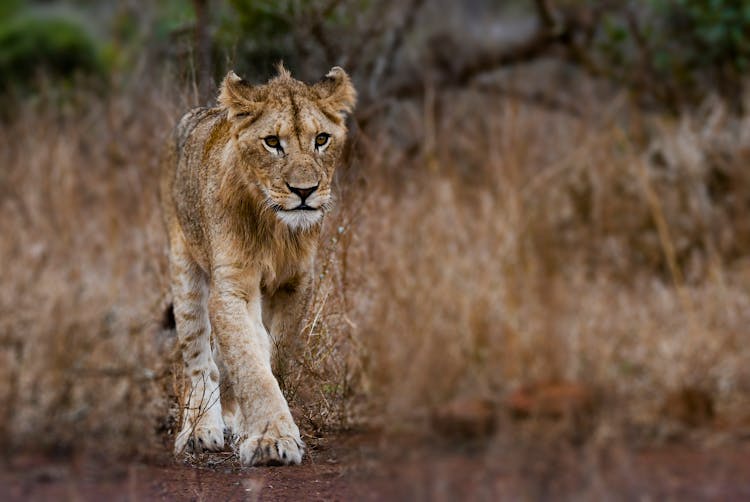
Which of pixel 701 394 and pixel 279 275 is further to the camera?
pixel 701 394

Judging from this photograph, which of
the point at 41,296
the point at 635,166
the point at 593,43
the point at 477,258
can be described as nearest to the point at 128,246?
the point at 41,296

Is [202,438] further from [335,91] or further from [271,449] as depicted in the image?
[335,91]

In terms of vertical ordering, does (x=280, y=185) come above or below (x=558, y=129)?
below

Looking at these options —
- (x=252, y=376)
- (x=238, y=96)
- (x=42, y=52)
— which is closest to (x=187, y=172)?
(x=238, y=96)

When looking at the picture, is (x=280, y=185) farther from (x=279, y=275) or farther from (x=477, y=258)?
(x=477, y=258)

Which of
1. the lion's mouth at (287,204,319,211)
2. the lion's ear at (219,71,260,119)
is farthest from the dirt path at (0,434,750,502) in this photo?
the lion's ear at (219,71,260,119)

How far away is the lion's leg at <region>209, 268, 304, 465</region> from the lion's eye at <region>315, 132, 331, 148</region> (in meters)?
0.67

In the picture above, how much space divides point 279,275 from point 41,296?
2153mm

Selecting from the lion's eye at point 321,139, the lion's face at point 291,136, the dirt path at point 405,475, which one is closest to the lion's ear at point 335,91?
the lion's face at point 291,136

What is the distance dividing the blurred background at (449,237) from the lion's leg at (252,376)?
1.49ft

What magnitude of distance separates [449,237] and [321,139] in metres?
2.94

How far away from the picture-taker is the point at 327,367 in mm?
4855

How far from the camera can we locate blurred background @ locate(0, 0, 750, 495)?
16.7ft

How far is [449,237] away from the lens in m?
6.92
